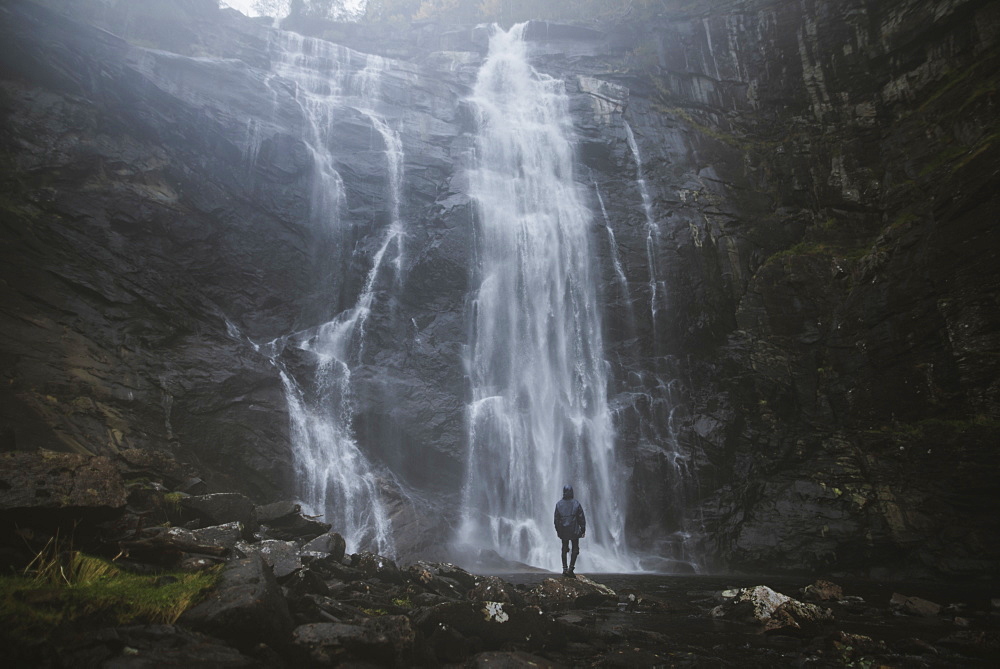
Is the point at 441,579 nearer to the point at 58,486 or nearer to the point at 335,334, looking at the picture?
the point at 58,486

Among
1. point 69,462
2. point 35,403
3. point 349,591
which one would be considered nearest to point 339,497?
point 35,403

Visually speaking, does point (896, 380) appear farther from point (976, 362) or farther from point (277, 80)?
point (277, 80)

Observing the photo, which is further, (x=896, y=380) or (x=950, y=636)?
(x=896, y=380)

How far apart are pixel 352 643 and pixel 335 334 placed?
651 inches

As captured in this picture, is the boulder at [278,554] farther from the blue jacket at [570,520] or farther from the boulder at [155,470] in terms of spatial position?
the blue jacket at [570,520]

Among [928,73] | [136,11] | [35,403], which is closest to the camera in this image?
[35,403]

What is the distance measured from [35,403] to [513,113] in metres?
24.6

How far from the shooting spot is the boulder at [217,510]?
823 centimetres

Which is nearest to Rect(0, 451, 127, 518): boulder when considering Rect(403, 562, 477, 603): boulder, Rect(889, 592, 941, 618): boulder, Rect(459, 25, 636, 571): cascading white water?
Rect(403, 562, 477, 603): boulder

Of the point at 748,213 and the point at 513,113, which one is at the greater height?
the point at 513,113

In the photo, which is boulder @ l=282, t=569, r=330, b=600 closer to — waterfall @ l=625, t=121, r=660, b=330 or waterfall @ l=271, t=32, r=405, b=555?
waterfall @ l=271, t=32, r=405, b=555

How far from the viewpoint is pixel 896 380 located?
15727 mm

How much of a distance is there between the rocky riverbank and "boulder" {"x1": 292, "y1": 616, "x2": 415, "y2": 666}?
0.01m

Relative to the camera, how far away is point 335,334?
2036 cm
